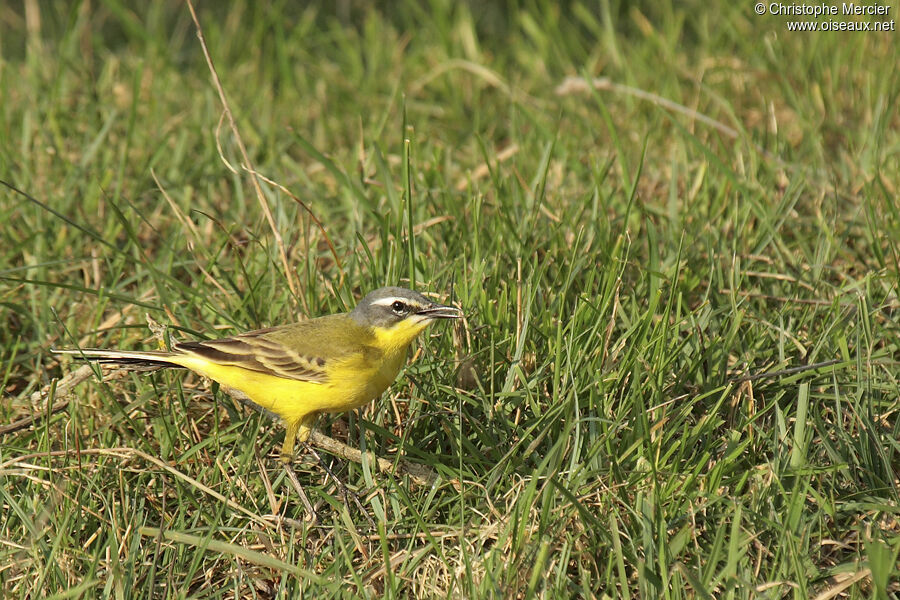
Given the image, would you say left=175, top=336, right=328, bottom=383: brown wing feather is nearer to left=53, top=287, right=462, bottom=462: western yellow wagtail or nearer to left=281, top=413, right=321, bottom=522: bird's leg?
left=53, top=287, right=462, bottom=462: western yellow wagtail

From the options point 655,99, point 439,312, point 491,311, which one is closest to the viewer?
point 439,312

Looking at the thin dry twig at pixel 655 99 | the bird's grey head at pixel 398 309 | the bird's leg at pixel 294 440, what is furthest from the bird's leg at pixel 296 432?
the thin dry twig at pixel 655 99

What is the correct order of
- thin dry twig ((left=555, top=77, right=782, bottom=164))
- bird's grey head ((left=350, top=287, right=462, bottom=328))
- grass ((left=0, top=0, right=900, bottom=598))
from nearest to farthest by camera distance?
1. grass ((left=0, top=0, right=900, bottom=598))
2. bird's grey head ((left=350, top=287, right=462, bottom=328))
3. thin dry twig ((left=555, top=77, right=782, bottom=164))

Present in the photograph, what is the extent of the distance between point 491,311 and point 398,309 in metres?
0.45

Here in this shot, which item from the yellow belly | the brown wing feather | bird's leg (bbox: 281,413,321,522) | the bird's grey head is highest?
the bird's grey head

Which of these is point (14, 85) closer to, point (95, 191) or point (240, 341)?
point (95, 191)

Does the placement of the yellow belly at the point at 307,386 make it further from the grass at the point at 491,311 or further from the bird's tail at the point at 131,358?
the grass at the point at 491,311

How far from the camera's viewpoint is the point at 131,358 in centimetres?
438

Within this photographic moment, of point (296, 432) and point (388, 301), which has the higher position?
point (388, 301)

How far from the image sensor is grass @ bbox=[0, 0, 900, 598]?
12.4 ft

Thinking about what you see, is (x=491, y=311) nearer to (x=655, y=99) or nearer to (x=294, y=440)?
(x=294, y=440)

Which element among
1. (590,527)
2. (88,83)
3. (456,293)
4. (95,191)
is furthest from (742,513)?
(88,83)

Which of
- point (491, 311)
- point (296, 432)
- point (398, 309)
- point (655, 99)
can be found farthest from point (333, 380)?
point (655, 99)

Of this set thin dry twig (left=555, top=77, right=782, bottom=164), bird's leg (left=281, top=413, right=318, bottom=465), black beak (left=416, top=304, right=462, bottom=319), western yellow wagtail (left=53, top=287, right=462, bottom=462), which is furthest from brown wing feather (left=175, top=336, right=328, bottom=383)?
thin dry twig (left=555, top=77, right=782, bottom=164)
